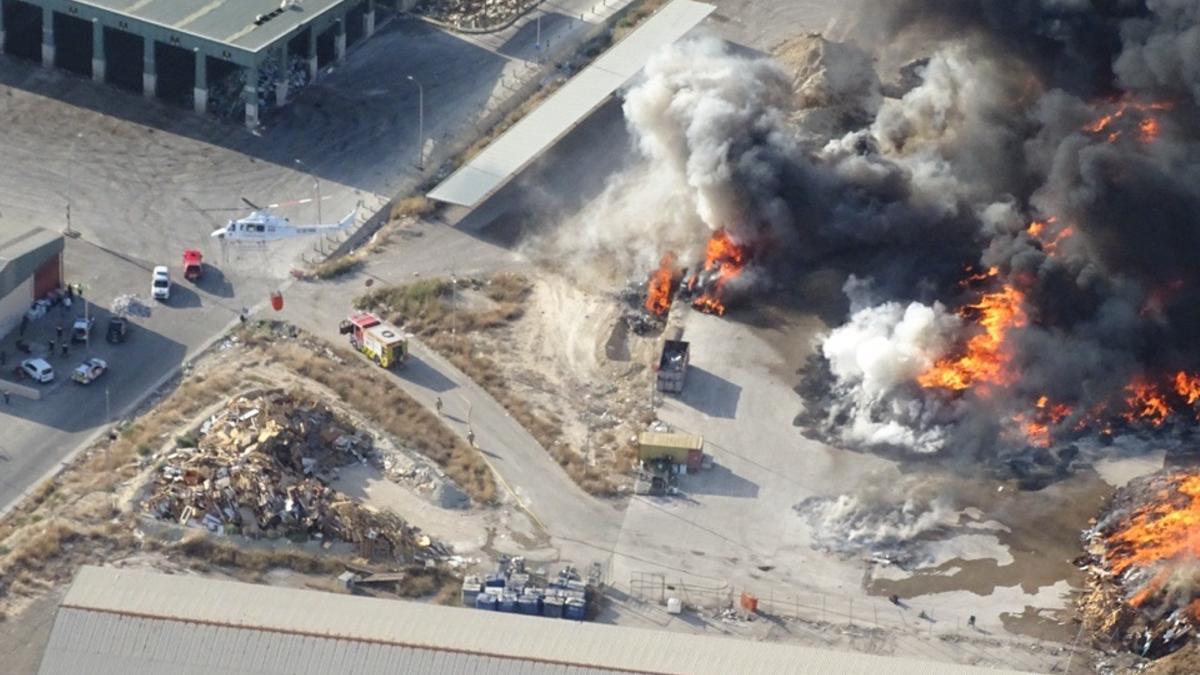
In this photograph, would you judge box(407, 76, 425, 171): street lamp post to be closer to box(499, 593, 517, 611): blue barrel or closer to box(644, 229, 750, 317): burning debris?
box(644, 229, 750, 317): burning debris

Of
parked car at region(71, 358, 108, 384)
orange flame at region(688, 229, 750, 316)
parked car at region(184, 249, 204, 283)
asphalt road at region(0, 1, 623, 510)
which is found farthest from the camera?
parked car at region(184, 249, 204, 283)

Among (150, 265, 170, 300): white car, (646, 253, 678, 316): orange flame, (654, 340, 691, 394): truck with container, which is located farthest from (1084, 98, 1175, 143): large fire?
→ (150, 265, 170, 300): white car

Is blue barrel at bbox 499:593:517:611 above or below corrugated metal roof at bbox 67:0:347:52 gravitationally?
below

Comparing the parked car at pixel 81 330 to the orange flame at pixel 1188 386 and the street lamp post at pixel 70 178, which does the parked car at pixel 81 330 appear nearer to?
the street lamp post at pixel 70 178

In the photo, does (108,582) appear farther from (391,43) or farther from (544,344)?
(391,43)

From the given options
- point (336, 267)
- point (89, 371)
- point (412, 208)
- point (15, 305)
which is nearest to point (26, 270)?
point (15, 305)

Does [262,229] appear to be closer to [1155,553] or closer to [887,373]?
[887,373]

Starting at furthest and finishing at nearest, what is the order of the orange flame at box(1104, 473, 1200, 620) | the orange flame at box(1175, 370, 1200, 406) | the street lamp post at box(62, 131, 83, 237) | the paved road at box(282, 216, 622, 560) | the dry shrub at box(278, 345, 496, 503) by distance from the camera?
the street lamp post at box(62, 131, 83, 237) → the orange flame at box(1175, 370, 1200, 406) → the dry shrub at box(278, 345, 496, 503) → the paved road at box(282, 216, 622, 560) → the orange flame at box(1104, 473, 1200, 620)
